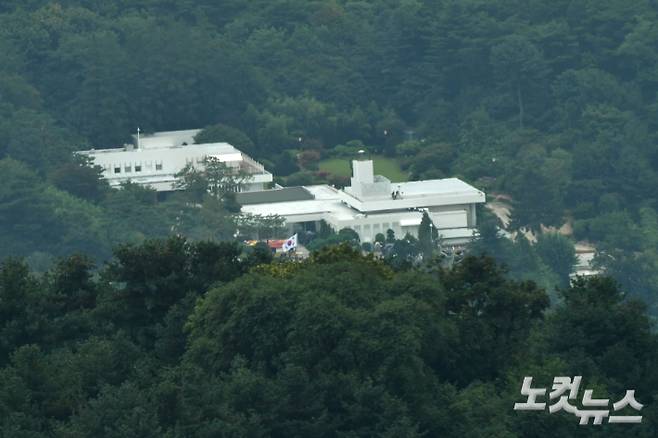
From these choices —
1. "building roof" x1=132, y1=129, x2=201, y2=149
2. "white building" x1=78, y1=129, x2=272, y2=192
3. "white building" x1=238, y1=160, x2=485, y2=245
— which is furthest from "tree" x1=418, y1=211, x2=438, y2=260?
"building roof" x1=132, y1=129, x2=201, y2=149

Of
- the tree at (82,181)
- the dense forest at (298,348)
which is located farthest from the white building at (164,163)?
the dense forest at (298,348)

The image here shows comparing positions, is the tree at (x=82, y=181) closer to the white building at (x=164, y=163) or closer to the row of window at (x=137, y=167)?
the white building at (x=164, y=163)

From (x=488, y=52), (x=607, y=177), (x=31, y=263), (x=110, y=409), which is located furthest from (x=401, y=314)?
(x=488, y=52)

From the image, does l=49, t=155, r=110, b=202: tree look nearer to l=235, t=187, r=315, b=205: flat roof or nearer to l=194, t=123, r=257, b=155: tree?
l=235, t=187, r=315, b=205: flat roof

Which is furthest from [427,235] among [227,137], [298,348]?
[298,348]

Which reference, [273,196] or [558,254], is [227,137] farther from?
[558,254]
